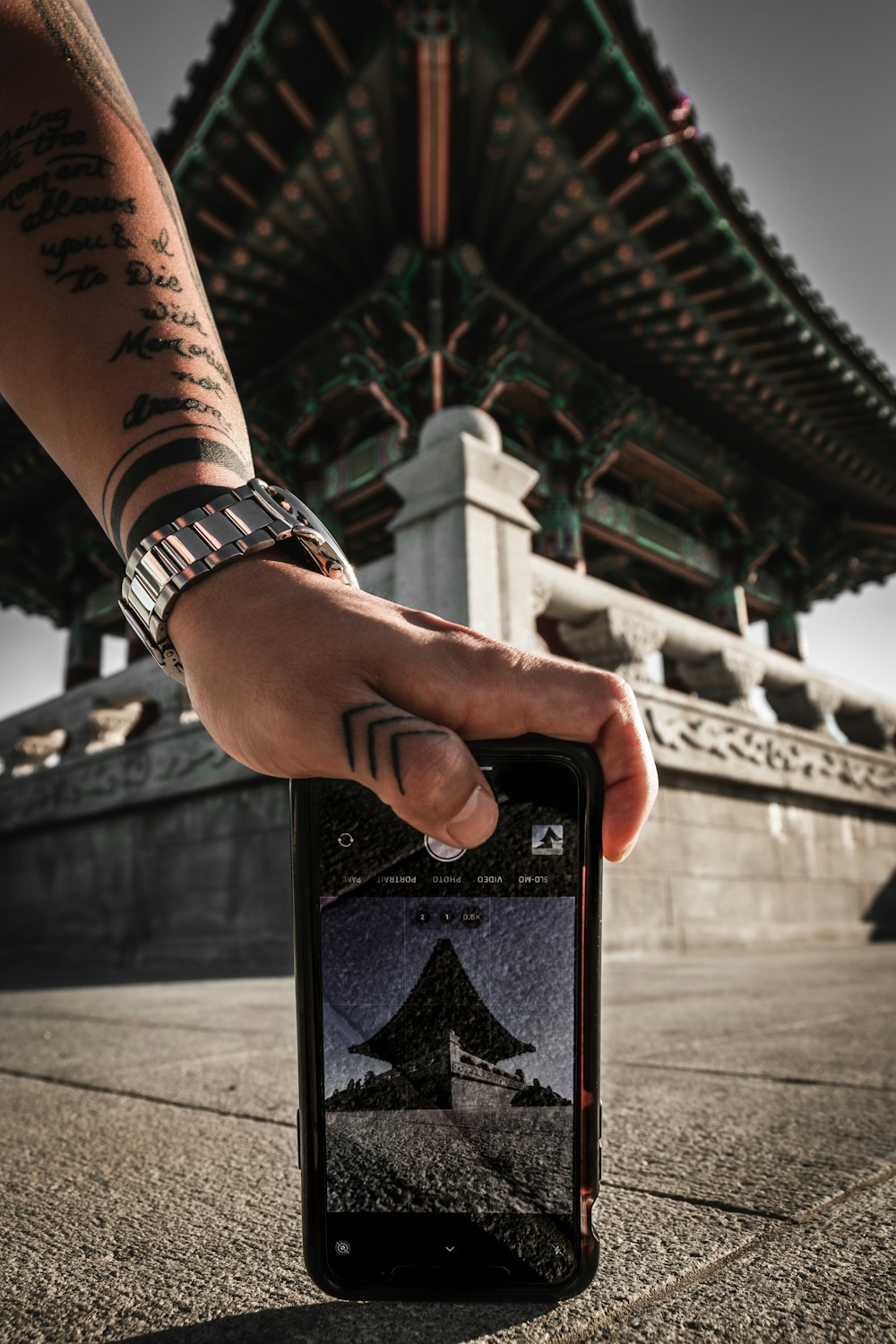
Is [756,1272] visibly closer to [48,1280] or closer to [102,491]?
[48,1280]

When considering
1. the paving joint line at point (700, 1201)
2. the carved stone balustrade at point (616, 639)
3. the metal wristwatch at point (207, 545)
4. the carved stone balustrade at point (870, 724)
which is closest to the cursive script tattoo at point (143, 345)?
the metal wristwatch at point (207, 545)

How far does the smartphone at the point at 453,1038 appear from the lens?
0.49 m

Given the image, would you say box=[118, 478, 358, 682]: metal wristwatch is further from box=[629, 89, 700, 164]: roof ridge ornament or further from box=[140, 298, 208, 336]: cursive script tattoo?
box=[629, 89, 700, 164]: roof ridge ornament

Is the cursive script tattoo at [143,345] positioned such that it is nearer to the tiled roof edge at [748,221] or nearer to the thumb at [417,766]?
the thumb at [417,766]

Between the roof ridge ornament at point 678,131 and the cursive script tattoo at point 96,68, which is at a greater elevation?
the roof ridge ornament at point 678,131

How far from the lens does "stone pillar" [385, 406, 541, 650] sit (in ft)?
10.7

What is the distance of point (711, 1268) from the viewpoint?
20.8 inches

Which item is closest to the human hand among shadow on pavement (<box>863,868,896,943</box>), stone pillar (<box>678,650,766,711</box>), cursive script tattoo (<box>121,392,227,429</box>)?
cursive script tattoo (<box>121,392,227,429</box>)

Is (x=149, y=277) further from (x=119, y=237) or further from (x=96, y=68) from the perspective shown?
(x=96, y=68)

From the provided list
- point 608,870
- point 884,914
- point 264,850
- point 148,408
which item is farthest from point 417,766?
point 884,914

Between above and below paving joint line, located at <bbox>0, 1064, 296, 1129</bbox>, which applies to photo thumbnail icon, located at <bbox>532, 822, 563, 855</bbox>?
above

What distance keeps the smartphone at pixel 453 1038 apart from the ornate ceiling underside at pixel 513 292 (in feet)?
15.7

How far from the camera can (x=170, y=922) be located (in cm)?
447

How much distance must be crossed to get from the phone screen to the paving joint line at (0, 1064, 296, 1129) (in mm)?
480
